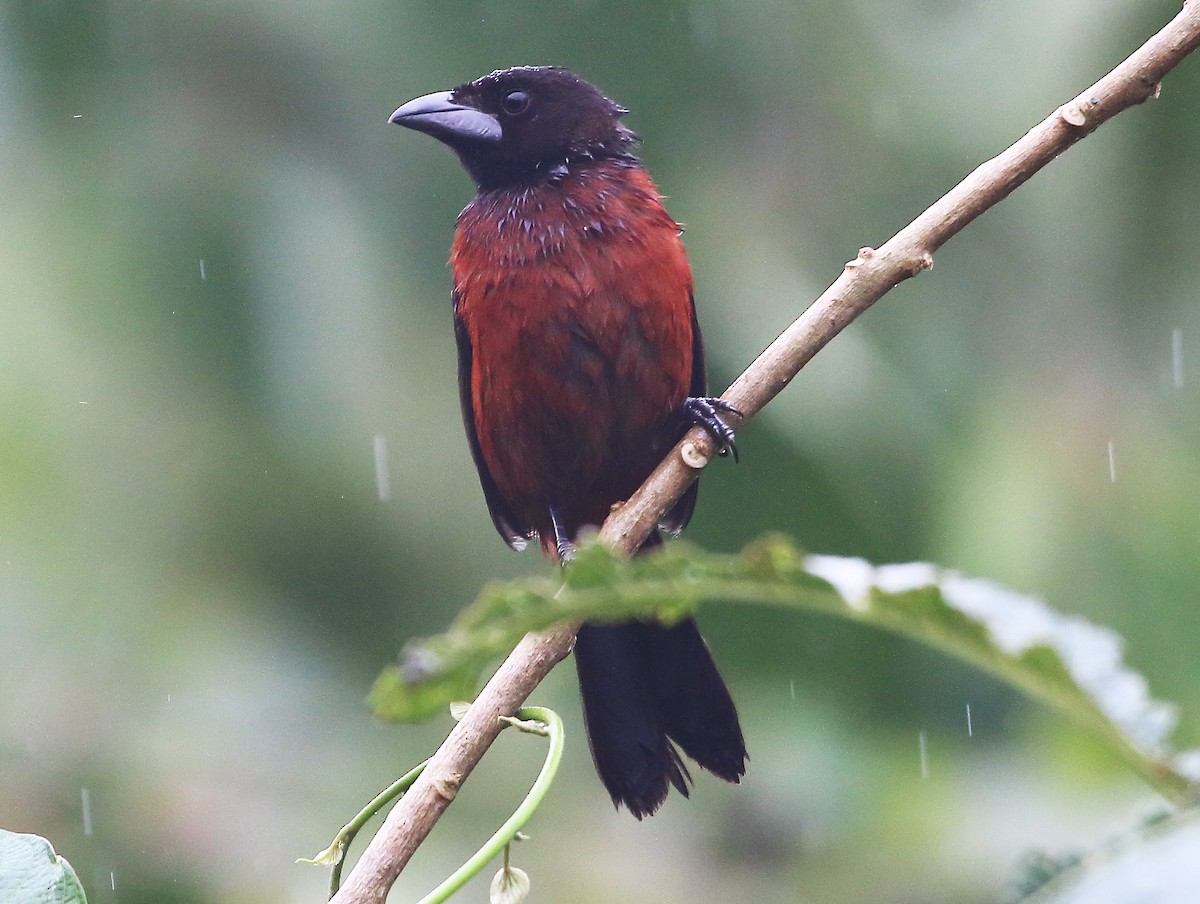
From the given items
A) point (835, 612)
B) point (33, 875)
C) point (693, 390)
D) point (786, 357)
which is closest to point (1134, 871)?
point (835, 612)

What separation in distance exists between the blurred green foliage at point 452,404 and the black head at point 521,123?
1029 mm

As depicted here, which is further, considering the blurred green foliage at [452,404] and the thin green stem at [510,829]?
the blurred green foliage at [452,404]

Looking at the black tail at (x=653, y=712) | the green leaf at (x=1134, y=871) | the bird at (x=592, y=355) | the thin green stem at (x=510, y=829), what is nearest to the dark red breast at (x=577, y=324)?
the bird at (x=592, y=355)

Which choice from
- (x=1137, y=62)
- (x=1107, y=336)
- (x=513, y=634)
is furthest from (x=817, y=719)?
(x=513, y=634)

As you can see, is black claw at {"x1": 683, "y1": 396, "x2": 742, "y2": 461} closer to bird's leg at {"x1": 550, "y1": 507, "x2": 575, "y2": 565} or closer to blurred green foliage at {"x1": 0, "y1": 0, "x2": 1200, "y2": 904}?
bird's leg at {"x1": 550, "y1": 507, "x2": 575, "y2": 565}

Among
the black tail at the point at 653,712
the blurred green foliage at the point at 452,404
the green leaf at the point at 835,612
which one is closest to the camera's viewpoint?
the green leaf at the point at 835,612

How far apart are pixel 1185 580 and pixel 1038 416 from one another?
113 cm

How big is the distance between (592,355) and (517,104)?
0.70m

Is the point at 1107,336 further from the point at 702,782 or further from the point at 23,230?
the point at 23,230

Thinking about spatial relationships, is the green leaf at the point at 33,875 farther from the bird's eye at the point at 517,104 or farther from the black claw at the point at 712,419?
the bird's eye at the point at 517,104

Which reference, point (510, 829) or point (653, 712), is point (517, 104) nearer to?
point (653, 712)

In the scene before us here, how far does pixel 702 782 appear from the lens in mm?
3875

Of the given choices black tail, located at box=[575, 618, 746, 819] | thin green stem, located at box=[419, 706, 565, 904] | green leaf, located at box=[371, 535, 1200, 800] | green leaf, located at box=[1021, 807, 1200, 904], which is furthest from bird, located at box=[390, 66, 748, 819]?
green leaf, located at box=[1021, 807, 1200, 904]

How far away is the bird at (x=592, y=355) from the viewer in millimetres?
2580
